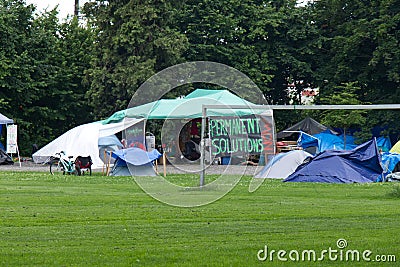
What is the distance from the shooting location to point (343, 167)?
89.7 ft

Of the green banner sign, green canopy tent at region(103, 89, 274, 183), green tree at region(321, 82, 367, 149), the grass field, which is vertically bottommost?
the grass field

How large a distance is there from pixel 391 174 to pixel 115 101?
2232cm

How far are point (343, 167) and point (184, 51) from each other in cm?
2124

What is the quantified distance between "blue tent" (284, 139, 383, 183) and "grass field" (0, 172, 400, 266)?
5128 mm

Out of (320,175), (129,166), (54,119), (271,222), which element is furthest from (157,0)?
(271,222)

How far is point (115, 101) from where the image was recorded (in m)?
46.9

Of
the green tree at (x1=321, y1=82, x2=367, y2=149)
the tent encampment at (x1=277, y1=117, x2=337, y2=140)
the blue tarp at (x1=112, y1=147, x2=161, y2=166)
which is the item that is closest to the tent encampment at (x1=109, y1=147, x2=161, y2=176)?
the blue tarp at (x1=112, y1=147, x2=161, y2=166)

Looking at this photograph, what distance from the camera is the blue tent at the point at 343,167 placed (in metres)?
27.0

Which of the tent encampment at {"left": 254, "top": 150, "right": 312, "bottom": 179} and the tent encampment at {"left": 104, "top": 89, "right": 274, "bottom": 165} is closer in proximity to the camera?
the tent encampment at {"left": 104, "top": 89, "right": 274, "bottom": 165}

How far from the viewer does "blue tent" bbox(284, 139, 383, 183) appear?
27.0m

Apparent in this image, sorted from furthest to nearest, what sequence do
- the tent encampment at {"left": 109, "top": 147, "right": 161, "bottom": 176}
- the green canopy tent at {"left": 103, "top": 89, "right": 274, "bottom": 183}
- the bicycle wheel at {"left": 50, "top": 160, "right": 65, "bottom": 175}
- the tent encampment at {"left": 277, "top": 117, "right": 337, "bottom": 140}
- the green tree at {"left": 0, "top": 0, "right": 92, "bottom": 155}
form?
the green tree at {"left": 0, "top": 0, "right": 92, "bottom": 155}, the tent encampment at {"left": 277, "top": 117, "right": 337, "bottom": 140}, the bicycle wheel at {"left": 50, "top": 160, "right": 65, "bottom": 175}, the tent encampment at {"left": 109, "top": 147, "right": 161, "bottom": 176}, the green canopy tent at {"left": 103, "top": 89, "right": 274, "bottom": 183}

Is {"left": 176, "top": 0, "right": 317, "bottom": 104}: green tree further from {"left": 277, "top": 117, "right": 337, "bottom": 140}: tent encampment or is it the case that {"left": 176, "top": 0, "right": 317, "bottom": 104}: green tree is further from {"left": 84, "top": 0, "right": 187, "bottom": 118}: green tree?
{"left": 277, "top": 117, "right": 337, "bottom": 140}: tent encampment

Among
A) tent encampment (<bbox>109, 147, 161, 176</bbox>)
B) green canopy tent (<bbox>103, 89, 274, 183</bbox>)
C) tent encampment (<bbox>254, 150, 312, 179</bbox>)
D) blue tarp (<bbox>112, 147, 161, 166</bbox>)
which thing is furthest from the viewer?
tent encampment (<bbox>254, 150, 312, 179</bbox>)

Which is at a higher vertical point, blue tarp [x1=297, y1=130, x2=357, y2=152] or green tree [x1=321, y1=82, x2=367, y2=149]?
green tree [x1=321, y1=82, x2=367, y2=149]
